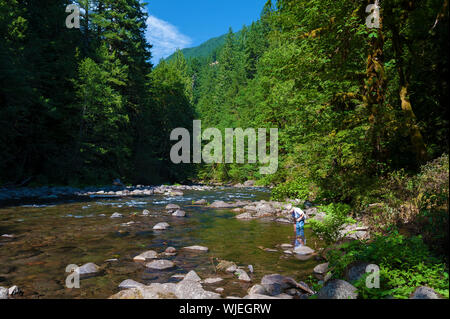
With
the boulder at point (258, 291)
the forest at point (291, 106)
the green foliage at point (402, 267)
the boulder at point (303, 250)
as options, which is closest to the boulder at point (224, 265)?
the boulder at point (258, 291)

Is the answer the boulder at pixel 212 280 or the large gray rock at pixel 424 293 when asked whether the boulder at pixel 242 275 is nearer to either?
the boulder at pixel 212 280

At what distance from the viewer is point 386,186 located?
736 centimetres

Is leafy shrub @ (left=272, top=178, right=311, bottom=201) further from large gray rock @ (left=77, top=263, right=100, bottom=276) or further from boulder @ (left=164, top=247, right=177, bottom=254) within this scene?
large gray rock @ (left=77, top=263, right=100, bottom=276)

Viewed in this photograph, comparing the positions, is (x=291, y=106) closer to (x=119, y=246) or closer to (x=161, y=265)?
(x=119, y=246)

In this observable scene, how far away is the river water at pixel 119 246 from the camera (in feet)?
18.4

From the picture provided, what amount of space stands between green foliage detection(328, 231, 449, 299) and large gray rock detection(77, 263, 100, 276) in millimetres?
4906

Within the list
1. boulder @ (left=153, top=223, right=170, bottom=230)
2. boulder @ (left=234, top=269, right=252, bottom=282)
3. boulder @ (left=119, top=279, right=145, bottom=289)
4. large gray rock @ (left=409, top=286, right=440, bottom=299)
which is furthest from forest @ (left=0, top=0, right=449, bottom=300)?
boulder @ (left=153, top=223, right=170, bottom=230)

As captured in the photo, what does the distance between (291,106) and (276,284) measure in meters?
12.6

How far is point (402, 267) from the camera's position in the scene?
4238 millimetres

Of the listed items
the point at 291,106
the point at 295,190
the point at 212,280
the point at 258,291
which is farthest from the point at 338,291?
the point at 291,106
